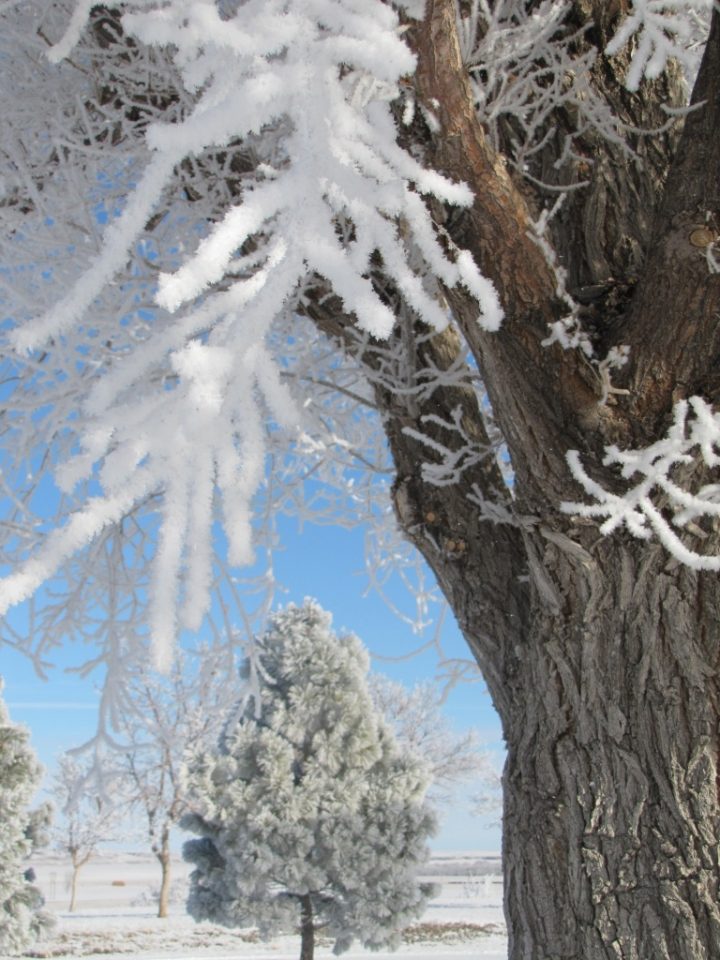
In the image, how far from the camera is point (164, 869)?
22.6 m

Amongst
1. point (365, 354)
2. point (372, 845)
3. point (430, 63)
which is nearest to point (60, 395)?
point (365, 354)

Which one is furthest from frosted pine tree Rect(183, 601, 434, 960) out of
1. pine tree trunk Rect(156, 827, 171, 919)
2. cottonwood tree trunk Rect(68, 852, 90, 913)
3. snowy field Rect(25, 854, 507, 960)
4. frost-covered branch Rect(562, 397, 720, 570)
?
cottonwood tree trunk Rect(68, 852, 90, 913)

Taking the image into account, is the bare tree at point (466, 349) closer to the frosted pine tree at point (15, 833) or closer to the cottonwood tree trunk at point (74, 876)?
the frosted pine tree at point (15, 833)

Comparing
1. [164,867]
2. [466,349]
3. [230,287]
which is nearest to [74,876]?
[164,867]

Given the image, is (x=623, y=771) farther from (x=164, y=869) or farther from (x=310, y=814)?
(x=164, y=869)

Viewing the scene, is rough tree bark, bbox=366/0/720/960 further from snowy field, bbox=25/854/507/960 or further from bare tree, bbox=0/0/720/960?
snowy field, bbox=25/854/507/960

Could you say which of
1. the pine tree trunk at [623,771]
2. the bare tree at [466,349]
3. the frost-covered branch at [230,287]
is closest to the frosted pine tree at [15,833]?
the bare tree at [466,349]

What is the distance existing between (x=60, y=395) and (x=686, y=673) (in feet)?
8.25

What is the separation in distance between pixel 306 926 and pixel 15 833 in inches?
181

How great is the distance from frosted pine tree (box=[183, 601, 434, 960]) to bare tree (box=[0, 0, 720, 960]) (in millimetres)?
8534

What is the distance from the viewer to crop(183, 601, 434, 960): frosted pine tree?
11766mm

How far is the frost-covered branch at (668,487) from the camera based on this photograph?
2189 mm

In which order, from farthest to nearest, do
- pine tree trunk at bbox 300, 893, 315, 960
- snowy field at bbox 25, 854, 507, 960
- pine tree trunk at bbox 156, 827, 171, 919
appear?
pine tree trunk at bbox 156, 827, 171, 919 → snowy field at bbox 25, 854, 507, 960 → pine tree trunk at bbox 300, 893, 315, 960

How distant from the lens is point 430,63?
6.94ft
